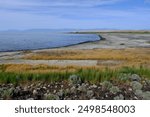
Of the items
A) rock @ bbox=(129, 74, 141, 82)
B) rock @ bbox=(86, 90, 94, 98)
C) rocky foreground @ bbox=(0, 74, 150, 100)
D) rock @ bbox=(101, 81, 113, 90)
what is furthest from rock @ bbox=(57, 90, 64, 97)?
rock @ bbox=(129, 74, 141, 82)

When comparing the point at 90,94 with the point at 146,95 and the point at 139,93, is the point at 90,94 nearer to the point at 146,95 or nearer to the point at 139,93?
the point at 139,93

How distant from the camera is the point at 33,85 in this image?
13195 millimetres

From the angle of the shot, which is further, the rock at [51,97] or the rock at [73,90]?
the rock at [73,90]

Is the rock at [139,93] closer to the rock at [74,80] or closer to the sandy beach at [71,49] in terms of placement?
the rock at [74,80]

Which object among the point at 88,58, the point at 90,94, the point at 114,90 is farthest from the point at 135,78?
the point at 88,58

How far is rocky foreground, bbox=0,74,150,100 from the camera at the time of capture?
11.8 meters

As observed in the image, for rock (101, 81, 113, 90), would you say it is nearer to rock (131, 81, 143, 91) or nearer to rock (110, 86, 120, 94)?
rock (110, 86, 120, 94)

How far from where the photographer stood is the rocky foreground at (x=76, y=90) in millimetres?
11836

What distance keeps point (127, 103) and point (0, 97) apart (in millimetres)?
4365

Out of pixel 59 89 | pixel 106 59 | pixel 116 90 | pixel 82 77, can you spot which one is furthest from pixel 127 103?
pixel 106 59

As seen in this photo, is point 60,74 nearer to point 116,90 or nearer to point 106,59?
point 116,90

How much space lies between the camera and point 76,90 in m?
12.4

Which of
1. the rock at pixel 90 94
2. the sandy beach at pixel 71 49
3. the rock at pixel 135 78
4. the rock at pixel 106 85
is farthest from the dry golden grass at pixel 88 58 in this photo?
the rock at pixel 90 94

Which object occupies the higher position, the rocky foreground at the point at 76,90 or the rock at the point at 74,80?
the rock at the point at 74,80
